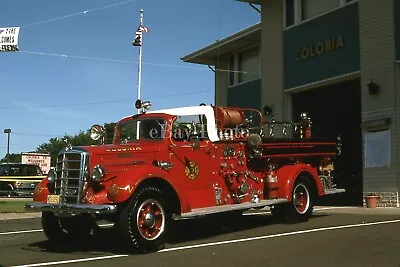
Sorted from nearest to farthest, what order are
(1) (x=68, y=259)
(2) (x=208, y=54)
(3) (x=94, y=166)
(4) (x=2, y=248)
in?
(1) (x=68, y=259)
(3) (x=94, y=166)
(4) (x=2, y=248)
(2) (x=208, y=54)

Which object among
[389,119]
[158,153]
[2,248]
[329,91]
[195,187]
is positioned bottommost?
[2,248]

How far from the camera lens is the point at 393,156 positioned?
15117mm

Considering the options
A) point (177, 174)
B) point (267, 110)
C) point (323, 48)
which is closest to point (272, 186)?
point (177, 174)

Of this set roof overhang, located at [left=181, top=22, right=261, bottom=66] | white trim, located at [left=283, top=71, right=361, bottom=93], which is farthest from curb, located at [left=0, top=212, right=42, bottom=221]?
roof overhang, located at [left=181, top=22, right=261, bottom=66]

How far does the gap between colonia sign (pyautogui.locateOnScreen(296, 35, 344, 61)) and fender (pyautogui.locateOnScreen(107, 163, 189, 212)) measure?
10674 millimetres

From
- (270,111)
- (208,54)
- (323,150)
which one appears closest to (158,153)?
(323,150)

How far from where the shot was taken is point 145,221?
788 cm

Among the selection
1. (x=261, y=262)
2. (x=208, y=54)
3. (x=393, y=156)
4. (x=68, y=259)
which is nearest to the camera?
(x=261, y=262)

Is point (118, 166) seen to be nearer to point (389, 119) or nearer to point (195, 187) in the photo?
point (195, 187)

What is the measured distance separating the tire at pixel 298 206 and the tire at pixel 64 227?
4.09 meters

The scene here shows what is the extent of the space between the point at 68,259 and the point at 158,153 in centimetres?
229

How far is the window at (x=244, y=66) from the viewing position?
22578 millimetres

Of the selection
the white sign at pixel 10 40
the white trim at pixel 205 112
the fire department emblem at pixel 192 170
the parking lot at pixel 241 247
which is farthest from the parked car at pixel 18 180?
the fire department emblem at pixel 192 170

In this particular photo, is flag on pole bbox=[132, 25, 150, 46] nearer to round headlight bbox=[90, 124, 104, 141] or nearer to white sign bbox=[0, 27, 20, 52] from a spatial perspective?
white sign bbox=[0, 27, 20, 52]
